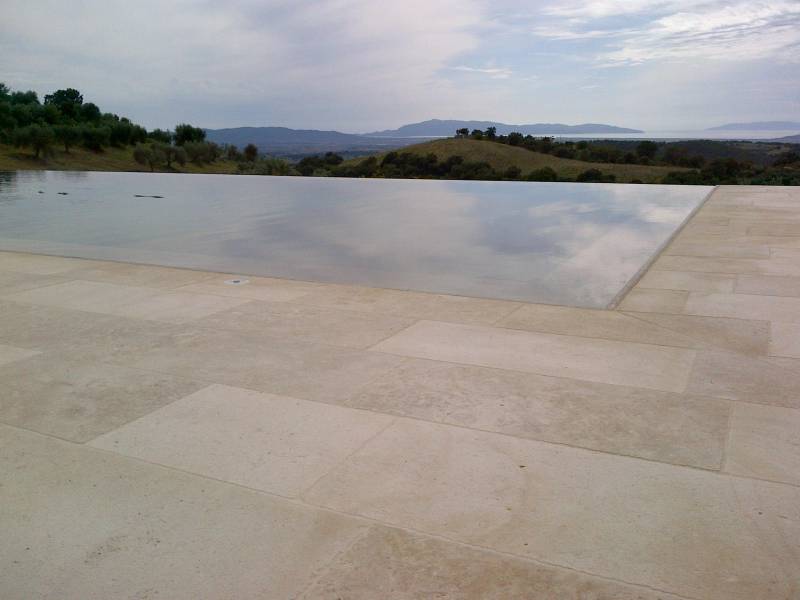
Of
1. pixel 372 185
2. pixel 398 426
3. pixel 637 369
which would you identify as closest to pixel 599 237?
pixel 637 369

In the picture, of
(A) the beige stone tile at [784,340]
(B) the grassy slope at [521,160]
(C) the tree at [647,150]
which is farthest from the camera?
(C) the tree at [647,150]

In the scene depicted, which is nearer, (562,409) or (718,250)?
(562,409)

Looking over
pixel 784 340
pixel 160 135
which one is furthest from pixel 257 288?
pixel 160 135

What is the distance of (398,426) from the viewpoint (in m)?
3.20

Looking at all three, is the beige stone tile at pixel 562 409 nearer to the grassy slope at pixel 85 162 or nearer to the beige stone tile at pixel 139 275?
the beige stone tile at pixel 139 275

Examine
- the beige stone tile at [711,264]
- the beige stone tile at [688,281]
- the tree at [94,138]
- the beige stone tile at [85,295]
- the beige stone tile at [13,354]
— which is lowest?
the beige stone tile at [13,354]

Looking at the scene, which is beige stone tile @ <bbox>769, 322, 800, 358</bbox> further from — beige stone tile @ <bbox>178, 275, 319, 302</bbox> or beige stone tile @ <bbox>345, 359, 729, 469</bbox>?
beige stone tile @ <bbox>178, 275, 319, 302</bbox>

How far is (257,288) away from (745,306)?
13.3ft

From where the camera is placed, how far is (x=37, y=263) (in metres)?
7.25

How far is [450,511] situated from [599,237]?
6.86 m

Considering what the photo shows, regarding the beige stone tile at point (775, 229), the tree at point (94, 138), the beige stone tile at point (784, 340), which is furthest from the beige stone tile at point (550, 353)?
the tree at point (94, 138)

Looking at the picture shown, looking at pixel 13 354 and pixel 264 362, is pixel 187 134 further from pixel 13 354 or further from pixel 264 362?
pixel 264 362

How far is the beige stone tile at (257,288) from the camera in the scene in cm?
577

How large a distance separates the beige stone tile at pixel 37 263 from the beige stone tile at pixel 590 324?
4.71 meters
